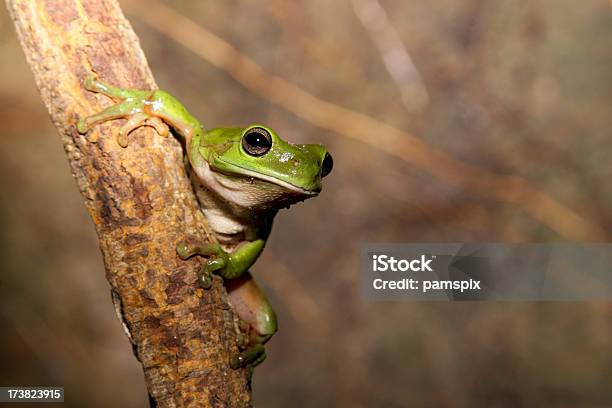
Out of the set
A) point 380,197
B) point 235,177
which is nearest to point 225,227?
point 235,177

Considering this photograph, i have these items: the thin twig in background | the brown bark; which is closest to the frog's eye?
the brown bark

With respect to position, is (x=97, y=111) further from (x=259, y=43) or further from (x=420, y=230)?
(x=420, y=230)

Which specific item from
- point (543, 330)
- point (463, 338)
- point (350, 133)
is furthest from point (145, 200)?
point (543, 330)

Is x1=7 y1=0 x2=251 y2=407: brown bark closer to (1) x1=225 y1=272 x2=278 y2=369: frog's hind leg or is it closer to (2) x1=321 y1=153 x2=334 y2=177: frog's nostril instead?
(1) x1=225 y1=272 x2=278 y2=369: frog's hind leg

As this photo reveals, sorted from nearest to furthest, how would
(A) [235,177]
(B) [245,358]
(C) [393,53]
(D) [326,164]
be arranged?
(B) [245,358] → (A) [235,177] → (D) [326,164] → (C) [393,53]

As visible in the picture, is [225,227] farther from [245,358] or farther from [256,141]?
[245,358]

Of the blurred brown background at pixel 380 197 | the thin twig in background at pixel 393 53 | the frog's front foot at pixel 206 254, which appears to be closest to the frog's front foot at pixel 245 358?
the frog's front foot at pixel 206 254
